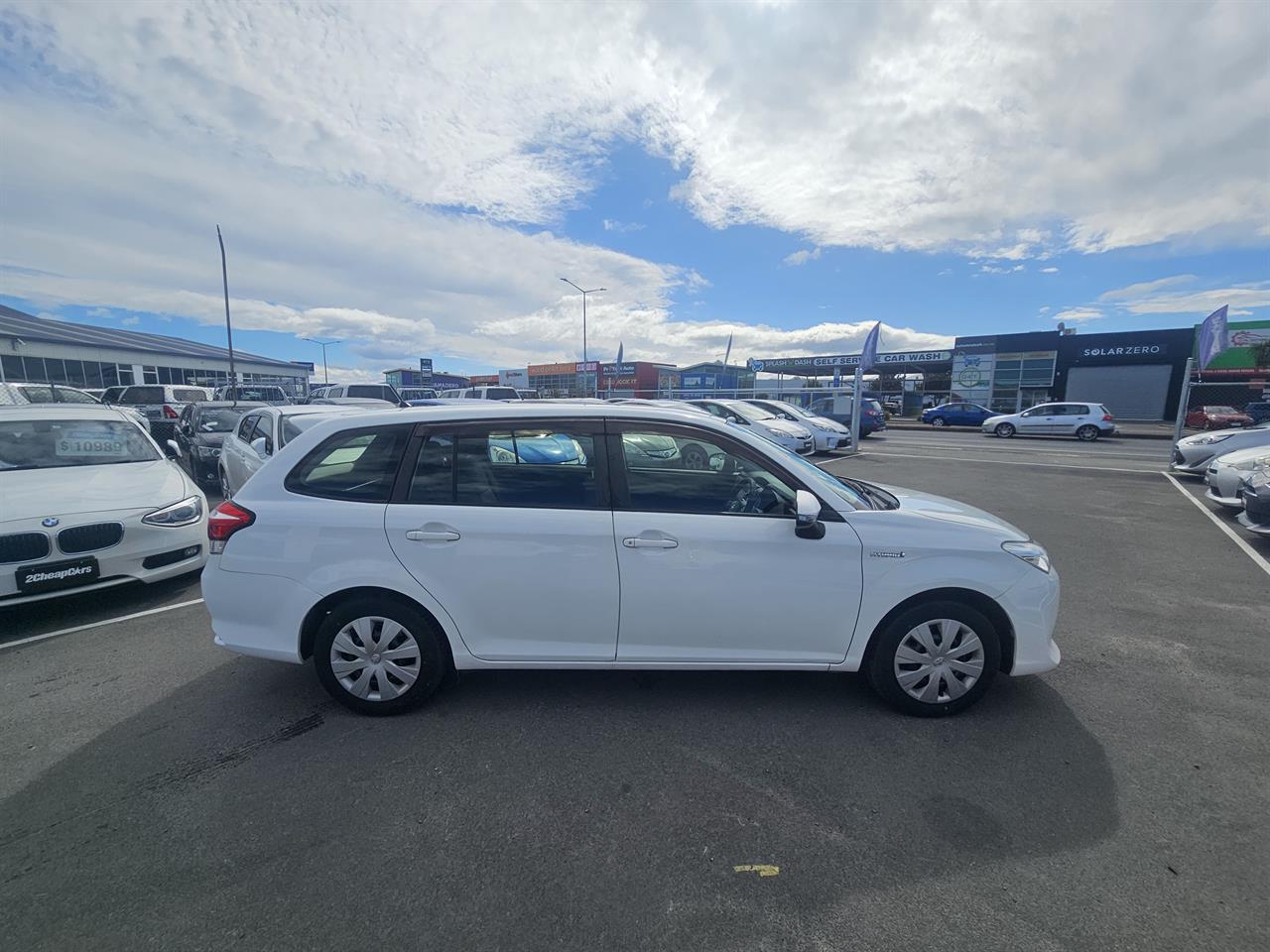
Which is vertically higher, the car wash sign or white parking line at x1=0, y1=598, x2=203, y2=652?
the car wash sign

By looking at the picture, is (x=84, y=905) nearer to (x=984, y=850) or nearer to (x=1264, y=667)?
(x=984, y=850)

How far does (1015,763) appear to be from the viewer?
2.69 metres

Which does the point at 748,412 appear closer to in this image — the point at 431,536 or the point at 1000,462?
the point at 1000,462

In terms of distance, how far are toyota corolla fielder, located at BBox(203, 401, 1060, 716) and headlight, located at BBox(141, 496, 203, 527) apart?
7.59 ft

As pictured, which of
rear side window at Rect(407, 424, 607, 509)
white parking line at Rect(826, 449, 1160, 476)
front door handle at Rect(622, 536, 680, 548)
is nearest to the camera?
front door handle at Rect(622, 536, 680, 548)

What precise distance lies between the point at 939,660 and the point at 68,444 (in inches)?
306

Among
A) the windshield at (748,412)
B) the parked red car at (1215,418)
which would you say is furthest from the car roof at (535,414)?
the parked red car at (1215,418)

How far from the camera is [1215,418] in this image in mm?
25062

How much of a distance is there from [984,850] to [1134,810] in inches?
31.3

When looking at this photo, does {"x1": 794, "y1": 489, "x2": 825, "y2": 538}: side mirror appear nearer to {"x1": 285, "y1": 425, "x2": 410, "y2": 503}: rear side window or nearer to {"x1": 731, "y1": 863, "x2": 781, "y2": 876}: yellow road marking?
{"x1": 731, "y1": 863, "x2": 781, "y2": 876}: yellow road marking

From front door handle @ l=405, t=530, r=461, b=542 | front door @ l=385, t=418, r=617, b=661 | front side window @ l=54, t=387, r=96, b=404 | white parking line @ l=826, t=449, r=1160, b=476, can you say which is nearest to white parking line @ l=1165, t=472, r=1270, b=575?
white parking line @ l=826, t=449, r=1160, b=476

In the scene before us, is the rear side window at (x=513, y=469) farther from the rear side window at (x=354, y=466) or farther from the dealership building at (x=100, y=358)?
the dealership building at (x=100, y=358)

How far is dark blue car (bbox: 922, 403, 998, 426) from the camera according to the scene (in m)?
30.2

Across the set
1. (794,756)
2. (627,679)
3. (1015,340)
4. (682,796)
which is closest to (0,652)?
(627,679)
